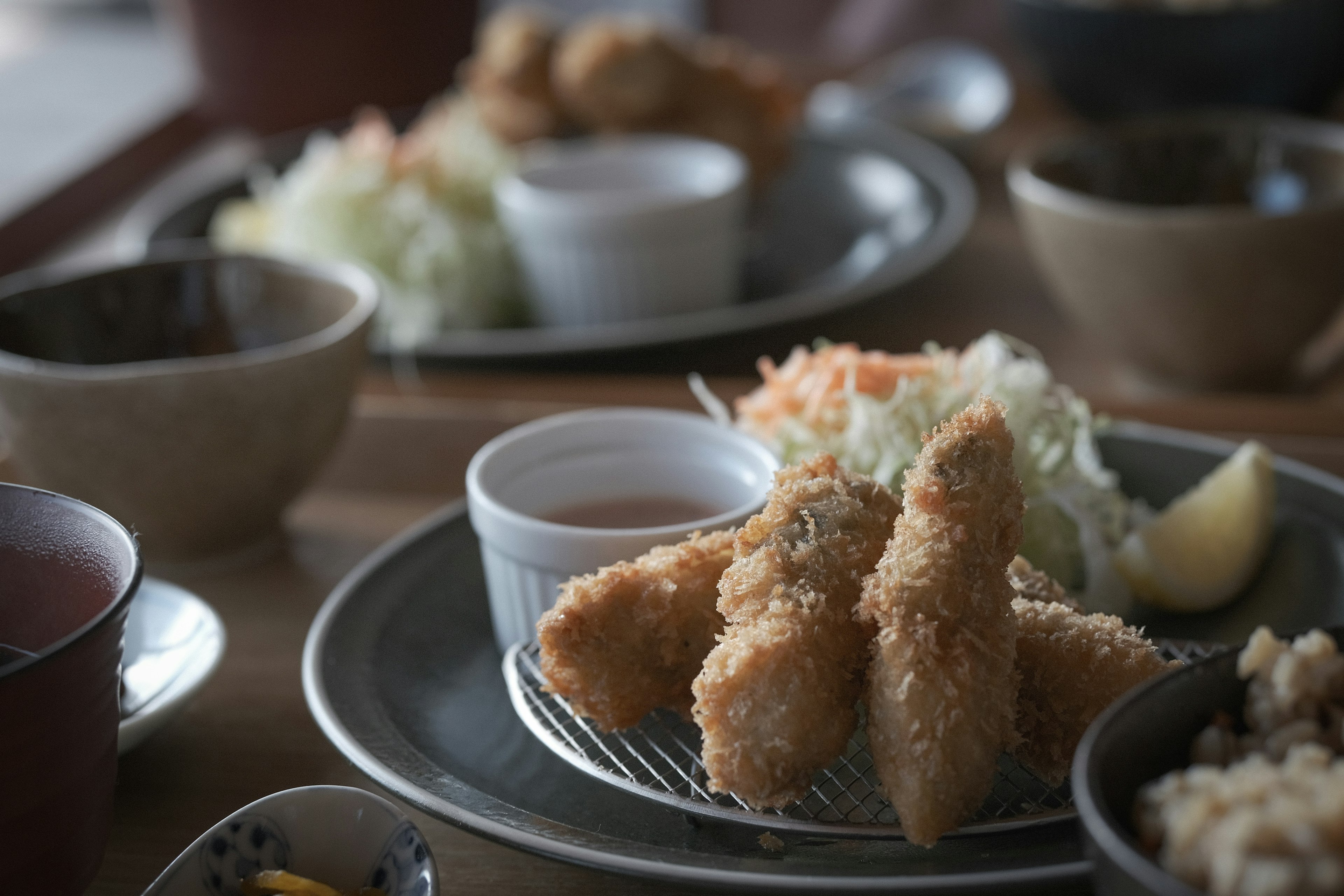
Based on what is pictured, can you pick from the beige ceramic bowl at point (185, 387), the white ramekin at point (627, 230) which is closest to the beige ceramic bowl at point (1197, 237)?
the white ramekin at point (627, 230)

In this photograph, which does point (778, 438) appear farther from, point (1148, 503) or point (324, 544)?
point (324, 544)

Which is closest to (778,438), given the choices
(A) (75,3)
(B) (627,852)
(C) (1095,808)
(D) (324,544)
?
(D) (324,544)

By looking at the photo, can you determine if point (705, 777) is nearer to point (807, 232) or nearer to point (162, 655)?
point (162, 655)

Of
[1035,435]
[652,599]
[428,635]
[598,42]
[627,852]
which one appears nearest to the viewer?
[627,852]

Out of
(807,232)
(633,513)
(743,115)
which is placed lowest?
(807,232)

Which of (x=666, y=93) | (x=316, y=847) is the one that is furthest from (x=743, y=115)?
(x=316, y=847)

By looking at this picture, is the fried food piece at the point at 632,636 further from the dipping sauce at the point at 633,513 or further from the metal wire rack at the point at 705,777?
the dipping sauce at the point at 633,513
